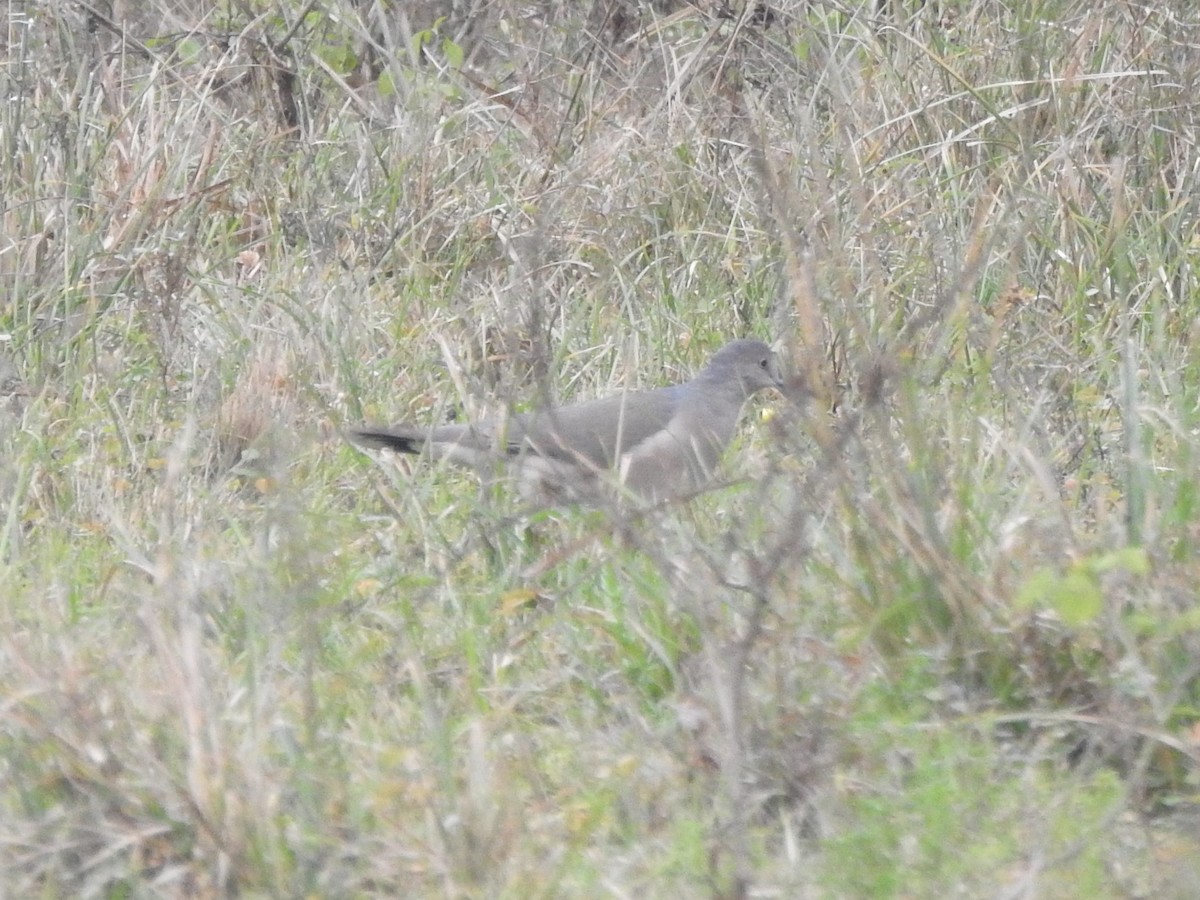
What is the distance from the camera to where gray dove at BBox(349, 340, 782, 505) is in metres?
5.02

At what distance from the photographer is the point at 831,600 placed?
147 inches

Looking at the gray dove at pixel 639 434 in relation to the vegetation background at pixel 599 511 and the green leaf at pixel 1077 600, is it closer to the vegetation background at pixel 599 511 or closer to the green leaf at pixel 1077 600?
the vegetation background at pixel 599 511

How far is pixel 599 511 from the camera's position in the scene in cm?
474

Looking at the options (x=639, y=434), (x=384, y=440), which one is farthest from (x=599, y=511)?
(x=639, y=434)

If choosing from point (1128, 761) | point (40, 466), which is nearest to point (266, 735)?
point (1128, 761)

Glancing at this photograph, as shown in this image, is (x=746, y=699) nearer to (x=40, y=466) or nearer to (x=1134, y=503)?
(x=1134, y=503)

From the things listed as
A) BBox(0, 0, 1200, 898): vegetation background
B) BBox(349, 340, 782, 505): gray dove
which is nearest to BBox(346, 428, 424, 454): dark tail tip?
BBox(349, 340, 782, 505): gray dove

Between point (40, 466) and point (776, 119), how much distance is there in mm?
3548

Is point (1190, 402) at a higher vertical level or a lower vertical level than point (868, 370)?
lower

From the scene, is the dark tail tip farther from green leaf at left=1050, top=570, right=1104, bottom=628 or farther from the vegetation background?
green leaf at left=1050, top=570, right=1104, bottom=628

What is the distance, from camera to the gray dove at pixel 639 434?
502 cm

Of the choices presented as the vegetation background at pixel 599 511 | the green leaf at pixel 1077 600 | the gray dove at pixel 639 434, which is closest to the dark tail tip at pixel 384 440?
the gray dove at pixel 639 434

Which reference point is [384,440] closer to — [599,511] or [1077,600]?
[599,511]

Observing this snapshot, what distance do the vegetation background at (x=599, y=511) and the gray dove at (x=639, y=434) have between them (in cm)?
11
